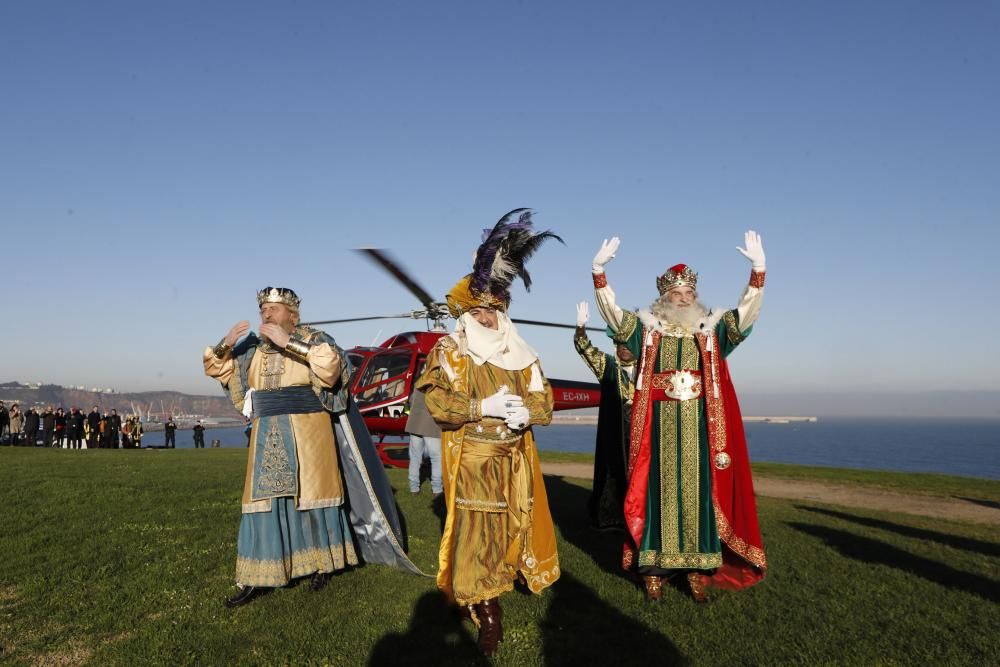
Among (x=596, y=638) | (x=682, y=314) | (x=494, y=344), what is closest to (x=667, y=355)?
(x=682, y=314)

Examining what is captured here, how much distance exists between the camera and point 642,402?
5.27m

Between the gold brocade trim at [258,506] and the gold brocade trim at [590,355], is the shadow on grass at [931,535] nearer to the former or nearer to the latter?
the gold brocade trim at [590,355]

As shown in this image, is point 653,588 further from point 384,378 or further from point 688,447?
point 384,378

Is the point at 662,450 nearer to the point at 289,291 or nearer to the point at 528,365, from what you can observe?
the point at 528,365

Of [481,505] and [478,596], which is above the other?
[481,505]

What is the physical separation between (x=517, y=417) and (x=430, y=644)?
1551 millimetres

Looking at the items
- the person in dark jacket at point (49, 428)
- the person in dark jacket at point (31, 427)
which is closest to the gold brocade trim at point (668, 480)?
the person in dark jacket at point (31, 427)

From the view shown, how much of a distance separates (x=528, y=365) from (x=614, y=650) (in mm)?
1874

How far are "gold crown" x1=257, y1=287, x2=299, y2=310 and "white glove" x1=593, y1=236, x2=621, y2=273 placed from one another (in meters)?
2.53

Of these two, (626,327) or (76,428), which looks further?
(76,428)

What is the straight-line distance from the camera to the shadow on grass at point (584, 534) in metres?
6.33

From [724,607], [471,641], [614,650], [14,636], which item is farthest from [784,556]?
[14,636]

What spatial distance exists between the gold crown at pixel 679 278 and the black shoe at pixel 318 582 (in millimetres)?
3755

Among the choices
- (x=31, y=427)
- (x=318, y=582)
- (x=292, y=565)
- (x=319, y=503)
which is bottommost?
(x=318, y=582)
